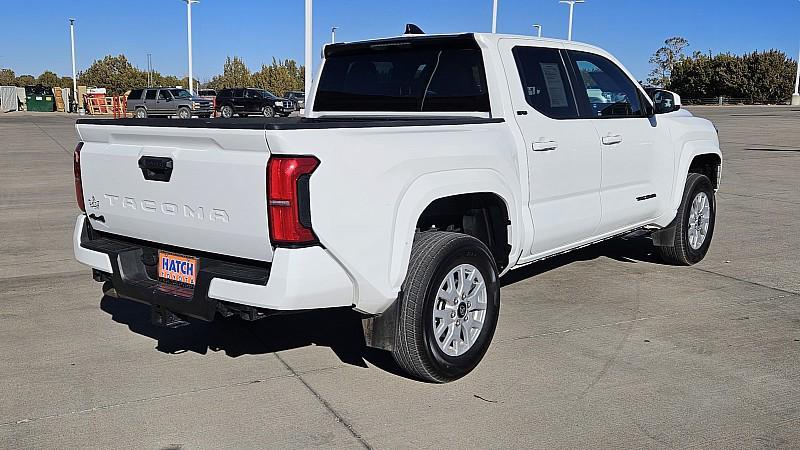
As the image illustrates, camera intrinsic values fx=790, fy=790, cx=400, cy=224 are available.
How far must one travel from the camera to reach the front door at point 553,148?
508 cm

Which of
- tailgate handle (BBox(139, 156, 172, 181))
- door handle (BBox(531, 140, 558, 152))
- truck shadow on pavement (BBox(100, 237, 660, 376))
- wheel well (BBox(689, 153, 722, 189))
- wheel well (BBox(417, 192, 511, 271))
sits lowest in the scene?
truck shadow on pavement (BBox(100, 237, 660, 376))

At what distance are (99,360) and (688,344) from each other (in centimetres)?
371

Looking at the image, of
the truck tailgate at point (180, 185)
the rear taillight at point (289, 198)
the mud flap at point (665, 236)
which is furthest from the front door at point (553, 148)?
the truck tailgate at point (180, 185)

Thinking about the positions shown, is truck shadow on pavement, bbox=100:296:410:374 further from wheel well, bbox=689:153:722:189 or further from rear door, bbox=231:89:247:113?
rear door, bbox=231:89:247:113

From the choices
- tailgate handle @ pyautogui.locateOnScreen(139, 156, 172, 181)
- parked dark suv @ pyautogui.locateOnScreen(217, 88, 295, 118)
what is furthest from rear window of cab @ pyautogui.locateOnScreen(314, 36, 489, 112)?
parked dark suv @ pyautogui.locateOnScreen(217, 88, 295, 118)

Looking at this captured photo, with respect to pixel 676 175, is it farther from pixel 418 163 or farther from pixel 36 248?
pixel 36 248

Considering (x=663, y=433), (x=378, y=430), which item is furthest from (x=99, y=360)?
(x=663, y=433)

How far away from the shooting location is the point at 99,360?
15.6 feet

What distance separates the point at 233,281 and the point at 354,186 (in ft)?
2.41

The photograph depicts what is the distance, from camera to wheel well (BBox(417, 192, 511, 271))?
187 inches

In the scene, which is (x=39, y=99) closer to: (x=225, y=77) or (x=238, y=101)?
(x=238, y=101)

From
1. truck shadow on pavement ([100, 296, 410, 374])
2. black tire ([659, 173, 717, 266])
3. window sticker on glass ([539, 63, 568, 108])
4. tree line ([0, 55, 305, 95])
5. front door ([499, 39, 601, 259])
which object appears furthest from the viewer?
tree line ([0, 55, 305, 95])

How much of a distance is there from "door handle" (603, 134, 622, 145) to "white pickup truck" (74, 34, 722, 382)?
1 centimetres

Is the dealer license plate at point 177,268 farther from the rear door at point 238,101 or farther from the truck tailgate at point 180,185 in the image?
the rear door at point 238,101
